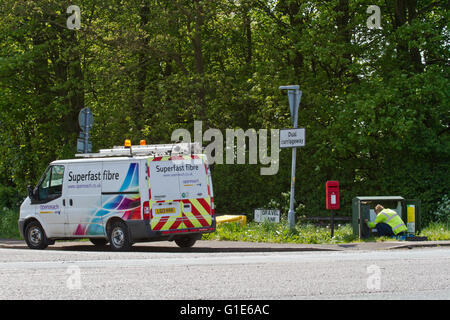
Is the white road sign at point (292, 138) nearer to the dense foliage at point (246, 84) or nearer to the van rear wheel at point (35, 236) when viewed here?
the dense foliage at point (246, 84)

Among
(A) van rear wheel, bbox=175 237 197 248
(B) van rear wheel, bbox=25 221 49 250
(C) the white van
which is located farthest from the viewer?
(B) van rear wheel, bbox=25 221 49 250

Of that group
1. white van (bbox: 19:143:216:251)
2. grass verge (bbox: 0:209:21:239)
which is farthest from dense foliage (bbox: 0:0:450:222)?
white van (bbox: 19:143:216:251)

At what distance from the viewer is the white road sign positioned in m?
18.2

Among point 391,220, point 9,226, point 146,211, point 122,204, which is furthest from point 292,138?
point 9,226

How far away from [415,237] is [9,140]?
67.5 ft

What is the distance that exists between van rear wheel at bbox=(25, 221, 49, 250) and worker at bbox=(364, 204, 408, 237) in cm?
826

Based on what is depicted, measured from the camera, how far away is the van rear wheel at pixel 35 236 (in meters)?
18.6

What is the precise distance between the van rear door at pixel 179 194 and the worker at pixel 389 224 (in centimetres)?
422

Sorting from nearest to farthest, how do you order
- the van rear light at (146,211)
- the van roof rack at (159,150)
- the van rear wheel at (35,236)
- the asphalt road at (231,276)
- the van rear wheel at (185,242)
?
the asphalt road at (231,276) → the van rear light at (146,211) → the van roof rack at (159,150) → the van rear wheel at (185,242) → the van rear wheel at (35,236)

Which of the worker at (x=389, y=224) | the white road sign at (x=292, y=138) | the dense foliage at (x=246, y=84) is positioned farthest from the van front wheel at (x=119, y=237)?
the dense foliage at (x=246, y=84)

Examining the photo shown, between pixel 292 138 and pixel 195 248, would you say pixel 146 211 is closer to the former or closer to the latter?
pixel 195 248

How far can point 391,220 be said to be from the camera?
1798cm

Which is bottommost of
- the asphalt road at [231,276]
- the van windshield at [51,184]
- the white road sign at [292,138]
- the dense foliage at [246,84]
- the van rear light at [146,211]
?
the asphalt road at [231,276]

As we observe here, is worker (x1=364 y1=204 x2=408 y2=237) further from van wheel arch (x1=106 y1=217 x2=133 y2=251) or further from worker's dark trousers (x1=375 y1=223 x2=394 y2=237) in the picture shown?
van wheel arch (x1=106 y1=217 x2=133 y2=251)
